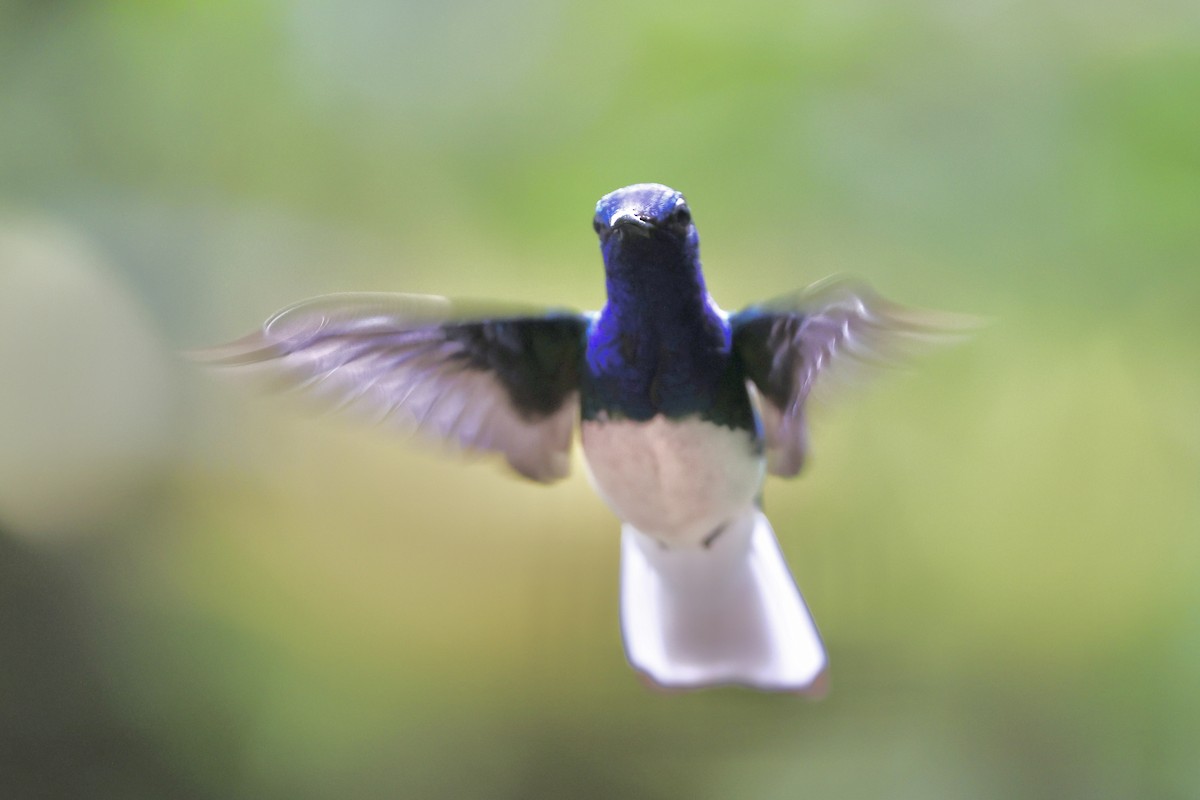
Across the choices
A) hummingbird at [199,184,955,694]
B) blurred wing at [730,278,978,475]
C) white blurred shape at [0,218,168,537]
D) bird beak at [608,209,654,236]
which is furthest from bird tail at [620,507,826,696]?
white blurred shape at [0,218,168,537]

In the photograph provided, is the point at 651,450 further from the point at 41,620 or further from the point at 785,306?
the point at 41,620

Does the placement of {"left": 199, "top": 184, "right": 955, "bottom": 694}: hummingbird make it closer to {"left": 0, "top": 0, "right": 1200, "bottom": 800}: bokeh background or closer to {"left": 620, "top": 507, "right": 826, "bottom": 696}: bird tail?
{"left": 620, "top": 507, "right": 826, "bottom": 696}: bird tail

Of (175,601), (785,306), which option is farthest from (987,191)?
(175,601)

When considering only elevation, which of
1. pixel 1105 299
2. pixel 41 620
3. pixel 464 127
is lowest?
pixel 41 620

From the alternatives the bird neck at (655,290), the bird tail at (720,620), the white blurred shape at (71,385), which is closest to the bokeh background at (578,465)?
the white blurred shape at (71,385)

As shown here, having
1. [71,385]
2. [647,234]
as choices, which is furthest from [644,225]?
[71,385]

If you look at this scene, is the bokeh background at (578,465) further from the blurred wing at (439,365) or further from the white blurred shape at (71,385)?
the blurred wing at (439,365)

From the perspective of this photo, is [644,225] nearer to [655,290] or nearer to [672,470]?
[655,290]
